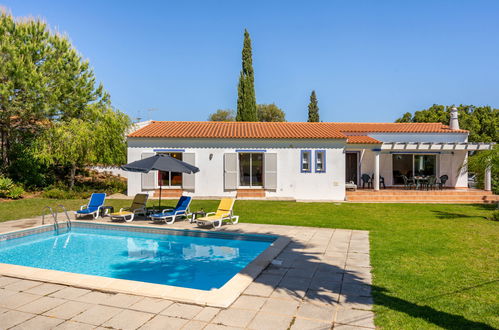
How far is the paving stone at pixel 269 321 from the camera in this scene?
170 inches

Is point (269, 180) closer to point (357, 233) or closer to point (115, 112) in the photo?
point (357, 233)

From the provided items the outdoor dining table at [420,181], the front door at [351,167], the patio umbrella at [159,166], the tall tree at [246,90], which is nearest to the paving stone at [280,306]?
the patio umbrella at [159,166]

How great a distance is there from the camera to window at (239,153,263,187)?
66.3 ft

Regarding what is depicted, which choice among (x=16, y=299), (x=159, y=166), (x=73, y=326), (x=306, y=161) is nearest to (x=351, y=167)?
(x=306, y=161)

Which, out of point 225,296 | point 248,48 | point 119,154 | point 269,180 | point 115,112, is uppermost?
point 248,48

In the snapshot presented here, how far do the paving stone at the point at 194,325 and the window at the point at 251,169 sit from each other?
51.7 feet

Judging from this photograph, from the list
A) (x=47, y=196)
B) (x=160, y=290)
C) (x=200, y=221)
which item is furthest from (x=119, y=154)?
(x=160, y=290)

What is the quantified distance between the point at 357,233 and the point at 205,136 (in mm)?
11575

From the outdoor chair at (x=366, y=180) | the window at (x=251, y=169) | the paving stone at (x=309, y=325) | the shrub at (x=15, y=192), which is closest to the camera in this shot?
the paving stone at (x=309, y=325)

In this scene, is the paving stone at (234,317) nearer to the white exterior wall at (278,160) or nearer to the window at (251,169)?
the white exterior wall at (278,160)

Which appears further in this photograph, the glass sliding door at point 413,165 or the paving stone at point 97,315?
the glass sliding door at point 413,165

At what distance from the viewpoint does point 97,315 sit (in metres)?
4.67

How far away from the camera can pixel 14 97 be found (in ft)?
66.2

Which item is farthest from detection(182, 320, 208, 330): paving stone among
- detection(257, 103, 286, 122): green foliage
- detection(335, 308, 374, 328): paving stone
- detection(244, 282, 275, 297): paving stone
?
detection(257, 103, 286, 122): green foliage
